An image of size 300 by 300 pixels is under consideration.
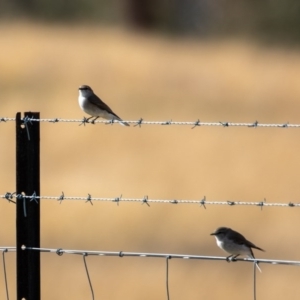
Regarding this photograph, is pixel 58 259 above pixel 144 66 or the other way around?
the other way around

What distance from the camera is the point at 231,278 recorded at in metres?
12.8

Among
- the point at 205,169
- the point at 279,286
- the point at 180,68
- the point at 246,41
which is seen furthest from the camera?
the point at 246,41

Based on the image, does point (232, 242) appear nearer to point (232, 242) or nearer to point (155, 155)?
point (232, 242)

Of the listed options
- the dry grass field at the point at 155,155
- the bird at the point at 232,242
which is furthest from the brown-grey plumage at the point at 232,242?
the dry grass field at the point at 155,155

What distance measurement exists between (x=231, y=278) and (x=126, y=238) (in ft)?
8.06

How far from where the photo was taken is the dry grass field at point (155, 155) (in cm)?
1299

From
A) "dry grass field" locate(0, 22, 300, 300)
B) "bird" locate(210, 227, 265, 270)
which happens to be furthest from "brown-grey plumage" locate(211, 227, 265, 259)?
"dry grass field" locate(0, 22, 300, 300)

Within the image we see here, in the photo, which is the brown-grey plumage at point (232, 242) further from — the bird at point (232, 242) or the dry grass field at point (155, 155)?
the dry grass field at point (155, 155)

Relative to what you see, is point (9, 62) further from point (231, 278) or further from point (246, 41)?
point (231, 278)

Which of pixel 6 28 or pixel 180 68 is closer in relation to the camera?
pixel 180 68

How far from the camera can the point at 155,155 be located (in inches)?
734

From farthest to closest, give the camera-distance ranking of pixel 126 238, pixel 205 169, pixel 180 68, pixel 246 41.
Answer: pixel 246 41 → pixel 180 68 → pixel 205 169 → pixel 126 238

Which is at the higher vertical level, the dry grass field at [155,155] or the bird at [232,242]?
the dry grass field at [155,155]

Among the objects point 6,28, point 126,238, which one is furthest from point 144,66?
point 126,238
